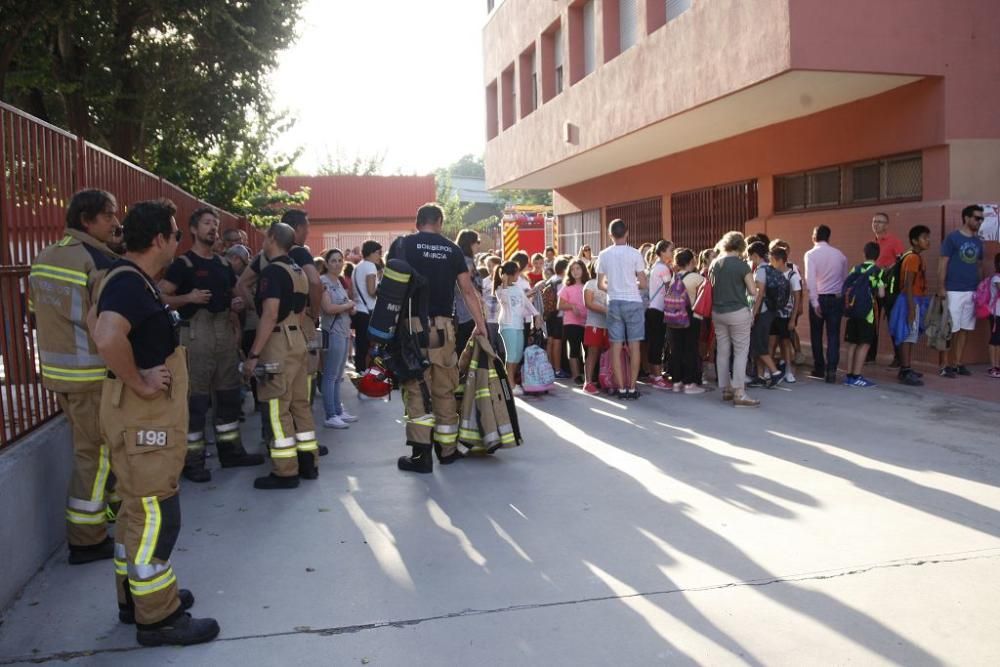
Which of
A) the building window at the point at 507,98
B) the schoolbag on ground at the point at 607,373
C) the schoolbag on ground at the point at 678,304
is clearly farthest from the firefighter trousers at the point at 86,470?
the building window at the point at 507,98

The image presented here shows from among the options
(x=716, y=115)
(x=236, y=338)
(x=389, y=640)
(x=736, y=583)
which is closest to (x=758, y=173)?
(x=716, y=115)

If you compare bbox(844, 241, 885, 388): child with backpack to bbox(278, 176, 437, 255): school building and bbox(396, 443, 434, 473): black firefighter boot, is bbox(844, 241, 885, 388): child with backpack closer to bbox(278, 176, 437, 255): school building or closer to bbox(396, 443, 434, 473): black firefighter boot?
bbox(396, 443, 434, 473): black firefighter boot

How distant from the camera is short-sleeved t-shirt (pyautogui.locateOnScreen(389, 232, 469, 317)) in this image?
280 inches

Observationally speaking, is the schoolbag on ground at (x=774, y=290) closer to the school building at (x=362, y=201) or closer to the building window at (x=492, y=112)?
the building window at (x=492, y=112)

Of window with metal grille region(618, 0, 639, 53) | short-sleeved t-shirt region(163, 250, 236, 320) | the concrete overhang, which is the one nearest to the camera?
short-sleeved t-shirt region(163, 250, 236, 320)

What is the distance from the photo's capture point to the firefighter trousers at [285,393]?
6578 mm

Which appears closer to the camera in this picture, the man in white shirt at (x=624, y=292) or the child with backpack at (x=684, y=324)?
the man in white shirt at (x=624, y=292)

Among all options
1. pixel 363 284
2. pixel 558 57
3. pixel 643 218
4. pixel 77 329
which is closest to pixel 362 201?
pixel 558 57

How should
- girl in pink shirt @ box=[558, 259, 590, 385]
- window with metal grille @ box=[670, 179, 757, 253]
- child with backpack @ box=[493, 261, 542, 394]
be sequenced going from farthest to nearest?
window with metal grille @ box=[670, 179, 757, 253]
girl in pink shirt @ box=[558, 259, 590, 385]
child with backpack @ box=[493, 261, 542, 394]

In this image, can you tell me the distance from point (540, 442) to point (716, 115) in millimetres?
7253

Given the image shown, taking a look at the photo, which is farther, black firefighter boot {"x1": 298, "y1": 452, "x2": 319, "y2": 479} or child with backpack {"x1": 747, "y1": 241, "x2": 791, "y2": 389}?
child with backpack {"x1": 747, "y1": 241, "x2": 791, "y2": 389}

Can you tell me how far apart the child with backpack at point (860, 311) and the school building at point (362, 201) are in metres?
27.9

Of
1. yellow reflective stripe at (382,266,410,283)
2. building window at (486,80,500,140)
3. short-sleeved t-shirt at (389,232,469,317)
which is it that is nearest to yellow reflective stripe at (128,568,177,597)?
yellow reflective stripe at (382,266,410,283)

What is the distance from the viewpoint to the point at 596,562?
4934 millimetres
